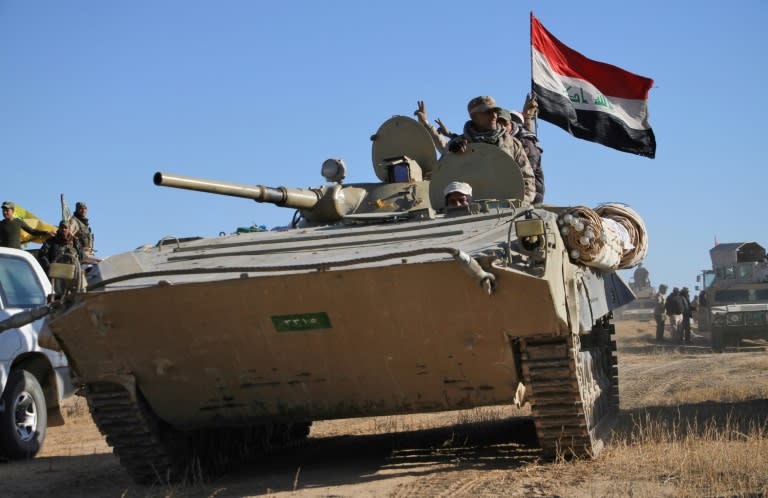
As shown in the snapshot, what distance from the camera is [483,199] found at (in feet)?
30.7

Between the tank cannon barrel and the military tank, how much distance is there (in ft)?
0.31

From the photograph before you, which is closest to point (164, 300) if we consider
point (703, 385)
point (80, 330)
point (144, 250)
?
point (80, 330)

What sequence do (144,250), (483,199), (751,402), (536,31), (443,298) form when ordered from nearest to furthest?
1. (443,298)
2. (144,250)
3. (483,199)
4. (751,402)
5. (536,31)

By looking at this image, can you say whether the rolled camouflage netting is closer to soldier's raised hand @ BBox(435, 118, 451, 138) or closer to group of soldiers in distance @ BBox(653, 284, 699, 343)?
soldier's raised hand @ BBox(435, 118, 451, 138)

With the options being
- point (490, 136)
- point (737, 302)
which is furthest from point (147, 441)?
point (737, 302)

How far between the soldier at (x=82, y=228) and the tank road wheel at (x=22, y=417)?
178 inches

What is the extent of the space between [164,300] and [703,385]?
28.9ft

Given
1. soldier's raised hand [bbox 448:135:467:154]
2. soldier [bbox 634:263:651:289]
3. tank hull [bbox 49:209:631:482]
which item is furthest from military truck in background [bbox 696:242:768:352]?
soldier [bbox 634:263:651:289]

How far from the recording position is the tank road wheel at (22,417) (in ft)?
32.1

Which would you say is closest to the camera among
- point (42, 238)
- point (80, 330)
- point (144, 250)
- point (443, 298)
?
point (443, 298)

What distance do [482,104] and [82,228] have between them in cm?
694

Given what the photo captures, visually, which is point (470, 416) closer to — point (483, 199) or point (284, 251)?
point (483, 199)

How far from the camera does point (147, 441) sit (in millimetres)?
7922

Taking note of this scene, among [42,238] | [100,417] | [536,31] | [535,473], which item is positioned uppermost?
[536,31]
